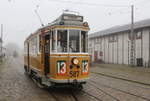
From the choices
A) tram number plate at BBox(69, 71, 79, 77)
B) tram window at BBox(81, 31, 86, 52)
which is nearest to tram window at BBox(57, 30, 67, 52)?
tram window at BBox(81, 31, 86, 52)

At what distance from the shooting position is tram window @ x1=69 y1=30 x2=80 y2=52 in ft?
25.4

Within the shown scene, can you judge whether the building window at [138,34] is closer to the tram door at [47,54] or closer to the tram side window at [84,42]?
the tram side window at [84,42]

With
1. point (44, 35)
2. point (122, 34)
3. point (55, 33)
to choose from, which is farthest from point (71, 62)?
point (122, 34)

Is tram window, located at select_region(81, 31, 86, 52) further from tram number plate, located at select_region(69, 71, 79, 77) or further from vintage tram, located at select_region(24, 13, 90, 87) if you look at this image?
tram number plate, located at select_region(69, 71, 79, 77)

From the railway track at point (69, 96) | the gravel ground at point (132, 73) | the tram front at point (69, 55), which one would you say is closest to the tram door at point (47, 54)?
the tram front at point (69, 55)

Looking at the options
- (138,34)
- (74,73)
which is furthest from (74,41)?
(138,34)

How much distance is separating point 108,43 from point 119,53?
12.1ft

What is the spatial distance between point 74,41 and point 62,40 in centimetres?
49

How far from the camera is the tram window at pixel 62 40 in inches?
301

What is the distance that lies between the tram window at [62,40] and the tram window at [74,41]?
21 centimetres

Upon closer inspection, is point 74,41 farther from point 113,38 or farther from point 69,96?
point 113,38

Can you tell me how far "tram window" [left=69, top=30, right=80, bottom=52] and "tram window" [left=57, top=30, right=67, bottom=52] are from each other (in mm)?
205

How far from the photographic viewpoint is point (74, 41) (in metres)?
7.82

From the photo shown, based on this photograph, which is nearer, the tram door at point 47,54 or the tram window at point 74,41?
the tram window at point 74,41
